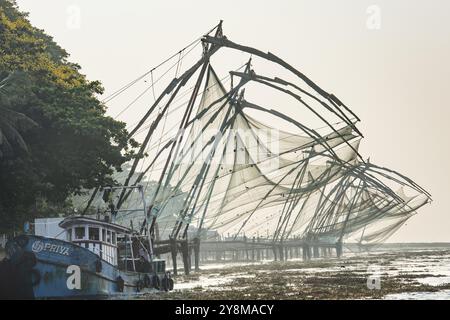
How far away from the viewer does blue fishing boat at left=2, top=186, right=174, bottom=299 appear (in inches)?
1178

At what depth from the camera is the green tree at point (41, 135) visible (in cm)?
3462

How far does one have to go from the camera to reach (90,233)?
109 ft

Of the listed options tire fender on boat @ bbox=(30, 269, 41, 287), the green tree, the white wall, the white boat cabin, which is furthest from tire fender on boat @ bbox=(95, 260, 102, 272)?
the green tree

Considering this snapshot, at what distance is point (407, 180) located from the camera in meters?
69.9

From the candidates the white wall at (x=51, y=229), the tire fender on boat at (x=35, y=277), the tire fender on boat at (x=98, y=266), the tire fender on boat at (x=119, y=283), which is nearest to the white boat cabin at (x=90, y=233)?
the white wall at (x=51, y=229)

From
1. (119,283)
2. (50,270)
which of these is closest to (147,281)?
(119,283)

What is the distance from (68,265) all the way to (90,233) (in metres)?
3.25

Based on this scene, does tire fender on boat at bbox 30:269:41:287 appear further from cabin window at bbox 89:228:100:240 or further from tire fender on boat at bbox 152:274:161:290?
tire fender on boat at bbox 152:274:161:290

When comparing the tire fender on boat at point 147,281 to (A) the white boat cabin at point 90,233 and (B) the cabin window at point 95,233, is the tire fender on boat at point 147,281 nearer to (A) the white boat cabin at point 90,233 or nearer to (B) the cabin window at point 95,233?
(A) the white boat cabin at point 90,233

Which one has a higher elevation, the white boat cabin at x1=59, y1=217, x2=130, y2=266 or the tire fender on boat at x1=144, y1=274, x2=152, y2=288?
the white boat cabin at x1=59, y1=217, x2=130, y2=266

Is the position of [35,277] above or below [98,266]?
below

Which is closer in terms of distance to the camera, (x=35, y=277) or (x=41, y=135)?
(x=35, y=277)

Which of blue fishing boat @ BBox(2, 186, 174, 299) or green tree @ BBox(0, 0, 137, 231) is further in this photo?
green tree @ BBox(0, 0, 137, 231)

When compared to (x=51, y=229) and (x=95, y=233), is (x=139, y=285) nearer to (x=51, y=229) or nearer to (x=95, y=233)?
(x=95, y=233)
